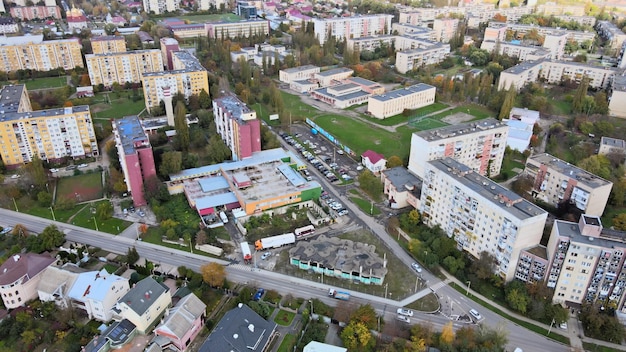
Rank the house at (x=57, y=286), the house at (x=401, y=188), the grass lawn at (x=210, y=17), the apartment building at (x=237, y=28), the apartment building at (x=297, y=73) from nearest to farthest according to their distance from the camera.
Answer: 1. the house at (x=57, y=286)
2. the house at (x=401, y=188)
3. the apartment building at (x=297, y=73)
4. the apartment building at (x=237, y=28)
5. the grass lawn at (x=210, y=17)

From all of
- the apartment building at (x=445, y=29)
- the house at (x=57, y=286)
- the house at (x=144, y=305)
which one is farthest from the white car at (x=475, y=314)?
the apartment building at (x=445, y=29)

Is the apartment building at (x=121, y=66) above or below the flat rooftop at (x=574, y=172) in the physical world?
above

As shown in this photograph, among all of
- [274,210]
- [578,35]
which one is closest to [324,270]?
[274,210]

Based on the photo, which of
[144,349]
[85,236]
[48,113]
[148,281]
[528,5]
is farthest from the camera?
[528,5]

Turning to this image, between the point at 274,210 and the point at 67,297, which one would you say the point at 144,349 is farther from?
the point at 274,210

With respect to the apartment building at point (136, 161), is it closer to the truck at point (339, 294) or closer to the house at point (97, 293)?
the house at point (97, 293)

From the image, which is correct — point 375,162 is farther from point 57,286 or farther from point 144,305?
point 57,286

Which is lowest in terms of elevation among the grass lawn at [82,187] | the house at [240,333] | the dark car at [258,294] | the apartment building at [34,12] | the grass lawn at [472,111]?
the dark car at [258,294]
